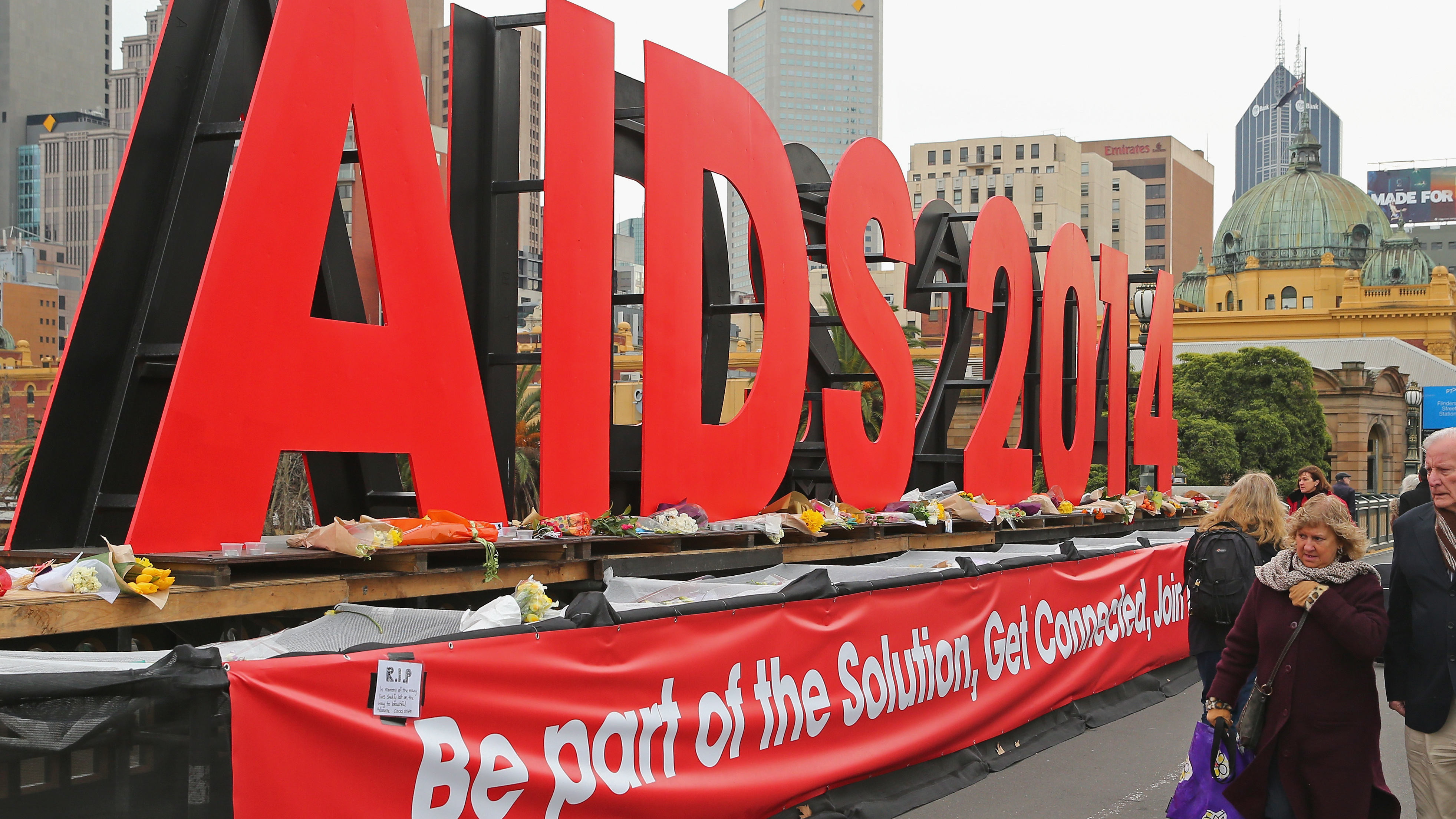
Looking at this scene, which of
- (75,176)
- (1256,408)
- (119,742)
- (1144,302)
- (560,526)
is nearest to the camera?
(119,742)

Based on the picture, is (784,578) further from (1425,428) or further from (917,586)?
(1425,428)

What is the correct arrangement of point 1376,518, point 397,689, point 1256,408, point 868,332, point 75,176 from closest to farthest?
1. point 397,689
2. point 868,332
3. point 1376,518
4. point 1256,408
5. point 75,176

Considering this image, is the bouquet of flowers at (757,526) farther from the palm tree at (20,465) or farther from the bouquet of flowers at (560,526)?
the palm tree at (20,465)

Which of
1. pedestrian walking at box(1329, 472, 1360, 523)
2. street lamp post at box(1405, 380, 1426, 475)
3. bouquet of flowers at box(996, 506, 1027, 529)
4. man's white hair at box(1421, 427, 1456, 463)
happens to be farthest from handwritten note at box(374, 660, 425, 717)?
street lamp post at box(1405, 380, 1426, 475)

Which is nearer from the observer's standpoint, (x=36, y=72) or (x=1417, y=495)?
(x=1417, y=495)

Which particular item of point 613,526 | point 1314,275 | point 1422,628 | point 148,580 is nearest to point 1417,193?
point 1314,275

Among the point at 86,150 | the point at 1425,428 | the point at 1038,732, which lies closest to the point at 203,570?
the point at 1038,732

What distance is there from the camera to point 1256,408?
201ft

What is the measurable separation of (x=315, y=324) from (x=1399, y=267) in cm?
11302

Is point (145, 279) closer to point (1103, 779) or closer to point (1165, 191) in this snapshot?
point (1103, 779)

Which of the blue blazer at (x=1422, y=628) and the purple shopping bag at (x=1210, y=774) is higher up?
the blue blazer at (x=1422, y=628)

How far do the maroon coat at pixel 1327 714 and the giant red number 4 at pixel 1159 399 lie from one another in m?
15.0

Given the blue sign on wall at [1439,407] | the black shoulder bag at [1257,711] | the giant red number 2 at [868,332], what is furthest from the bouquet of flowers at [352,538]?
the blue sign on wall at [1439,407]

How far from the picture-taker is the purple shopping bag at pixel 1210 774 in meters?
5.92
